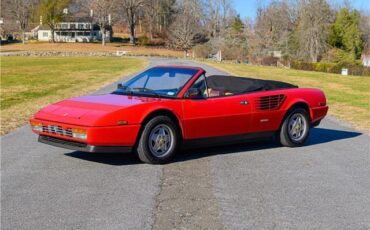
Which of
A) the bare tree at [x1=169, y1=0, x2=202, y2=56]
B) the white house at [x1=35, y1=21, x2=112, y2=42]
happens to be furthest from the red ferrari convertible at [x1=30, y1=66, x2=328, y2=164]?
the white house at [x1=35, y1=21, x2=112, y2=42]

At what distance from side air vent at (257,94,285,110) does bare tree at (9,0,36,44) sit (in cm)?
12024

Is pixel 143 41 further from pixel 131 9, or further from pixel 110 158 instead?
pixel 110 158

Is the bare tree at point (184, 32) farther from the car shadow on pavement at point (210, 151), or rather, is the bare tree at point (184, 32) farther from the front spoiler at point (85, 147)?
the front spoiler at point (85, 147)

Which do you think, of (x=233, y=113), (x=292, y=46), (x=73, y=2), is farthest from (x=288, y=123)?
(x=73, y=2)

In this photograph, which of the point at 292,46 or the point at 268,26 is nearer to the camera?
the point at 292,46

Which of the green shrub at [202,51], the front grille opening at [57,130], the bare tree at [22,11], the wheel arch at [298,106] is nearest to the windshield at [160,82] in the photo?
the front grille opening at [57,130]

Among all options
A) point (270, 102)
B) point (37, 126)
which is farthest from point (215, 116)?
point (37, 126)

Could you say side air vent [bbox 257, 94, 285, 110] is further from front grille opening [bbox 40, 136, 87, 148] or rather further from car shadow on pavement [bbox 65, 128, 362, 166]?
front grille opening [bbox 40, 136, 87, 148]

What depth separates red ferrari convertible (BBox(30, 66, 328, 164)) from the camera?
7309 mm

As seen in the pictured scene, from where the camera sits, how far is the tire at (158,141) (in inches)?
295

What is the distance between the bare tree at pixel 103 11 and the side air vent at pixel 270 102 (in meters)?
103

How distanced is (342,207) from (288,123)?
3743 millimetres

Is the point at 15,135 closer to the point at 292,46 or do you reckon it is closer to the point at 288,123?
the point at 288,123

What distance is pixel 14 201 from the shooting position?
5.65m
